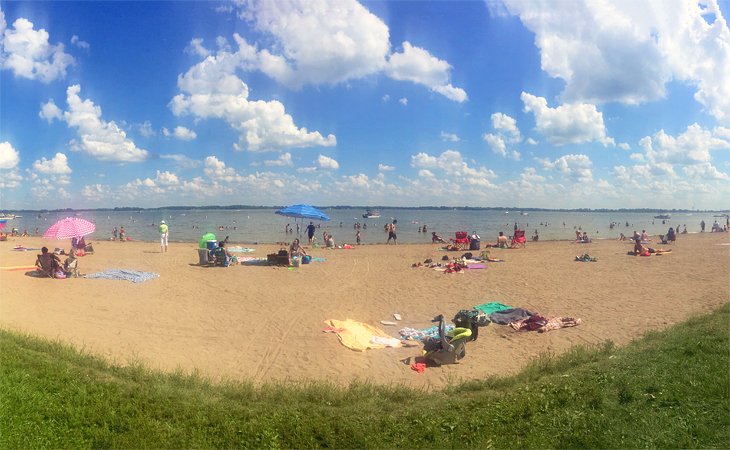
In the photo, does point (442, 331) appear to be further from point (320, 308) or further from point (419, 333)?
point (320, 308)

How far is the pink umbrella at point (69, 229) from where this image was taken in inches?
663

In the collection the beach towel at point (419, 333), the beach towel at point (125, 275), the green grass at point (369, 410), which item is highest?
the green grass at point (369, 410)

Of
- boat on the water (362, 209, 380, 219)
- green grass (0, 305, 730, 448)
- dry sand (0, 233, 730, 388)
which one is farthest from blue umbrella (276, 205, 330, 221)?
boat on the water (362, 209, 380, 219)

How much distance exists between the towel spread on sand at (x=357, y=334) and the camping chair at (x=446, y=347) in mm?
1208

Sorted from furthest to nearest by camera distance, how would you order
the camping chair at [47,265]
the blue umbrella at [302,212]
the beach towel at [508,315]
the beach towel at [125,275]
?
the blue umbrella at [302,212], the beach towel at [125,275], the camping chair at [47,265], the beach towel at [508,315]

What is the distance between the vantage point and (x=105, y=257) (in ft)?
68.9

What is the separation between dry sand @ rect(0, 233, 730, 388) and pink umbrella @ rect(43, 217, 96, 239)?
1404mm

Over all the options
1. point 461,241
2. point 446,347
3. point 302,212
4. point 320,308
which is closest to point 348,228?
point 461,241

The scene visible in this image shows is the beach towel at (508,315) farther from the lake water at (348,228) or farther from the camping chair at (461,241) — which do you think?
the lake water at (348,228)

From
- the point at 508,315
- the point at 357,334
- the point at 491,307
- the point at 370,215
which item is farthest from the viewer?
the point at 370,215

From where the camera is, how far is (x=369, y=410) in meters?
4.52

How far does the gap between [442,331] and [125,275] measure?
11.8 metres

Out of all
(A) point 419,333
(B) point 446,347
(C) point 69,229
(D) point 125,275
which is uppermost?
(C) point 69,229

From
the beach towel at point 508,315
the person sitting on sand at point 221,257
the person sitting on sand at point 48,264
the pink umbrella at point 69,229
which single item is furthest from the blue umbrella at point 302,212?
the beach towel at point 508,315
